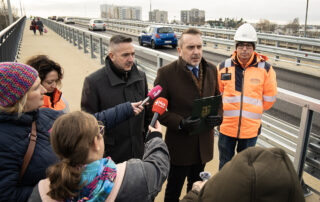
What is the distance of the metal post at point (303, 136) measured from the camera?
230 centimetres

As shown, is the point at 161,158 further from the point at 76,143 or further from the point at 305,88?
the point at 305,88

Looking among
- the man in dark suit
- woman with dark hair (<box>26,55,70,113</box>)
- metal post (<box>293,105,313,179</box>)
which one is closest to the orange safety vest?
woman with dark hair (<box>26,55,70,113</box>)

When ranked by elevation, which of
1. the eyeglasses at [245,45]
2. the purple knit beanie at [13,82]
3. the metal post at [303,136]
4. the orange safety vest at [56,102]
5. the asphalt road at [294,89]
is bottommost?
the asphalt road at [294,89]

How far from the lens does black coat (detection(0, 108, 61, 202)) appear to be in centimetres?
141

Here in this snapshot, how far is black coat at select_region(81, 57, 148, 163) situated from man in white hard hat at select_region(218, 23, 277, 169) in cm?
103

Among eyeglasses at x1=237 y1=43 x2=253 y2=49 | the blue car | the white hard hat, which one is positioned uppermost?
the blue car

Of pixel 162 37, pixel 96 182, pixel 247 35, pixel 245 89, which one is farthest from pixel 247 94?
pixel 162 37

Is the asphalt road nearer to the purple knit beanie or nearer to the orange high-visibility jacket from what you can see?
the orange high-visibility jacket

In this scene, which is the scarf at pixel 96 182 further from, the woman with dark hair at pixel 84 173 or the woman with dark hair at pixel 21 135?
the woman with dark hair at pixel 21 135

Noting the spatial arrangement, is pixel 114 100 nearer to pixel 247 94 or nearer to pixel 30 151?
pixel 30 151

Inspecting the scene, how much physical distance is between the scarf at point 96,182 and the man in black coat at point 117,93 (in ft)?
3.79

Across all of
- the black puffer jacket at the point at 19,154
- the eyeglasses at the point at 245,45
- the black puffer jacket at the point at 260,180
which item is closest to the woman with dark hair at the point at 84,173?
the black puffer jacket at the point at 19,154

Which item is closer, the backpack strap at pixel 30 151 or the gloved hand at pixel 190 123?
the backpack strap at pixel 30 151

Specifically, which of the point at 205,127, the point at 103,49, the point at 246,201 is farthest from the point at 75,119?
the point at 103,49
